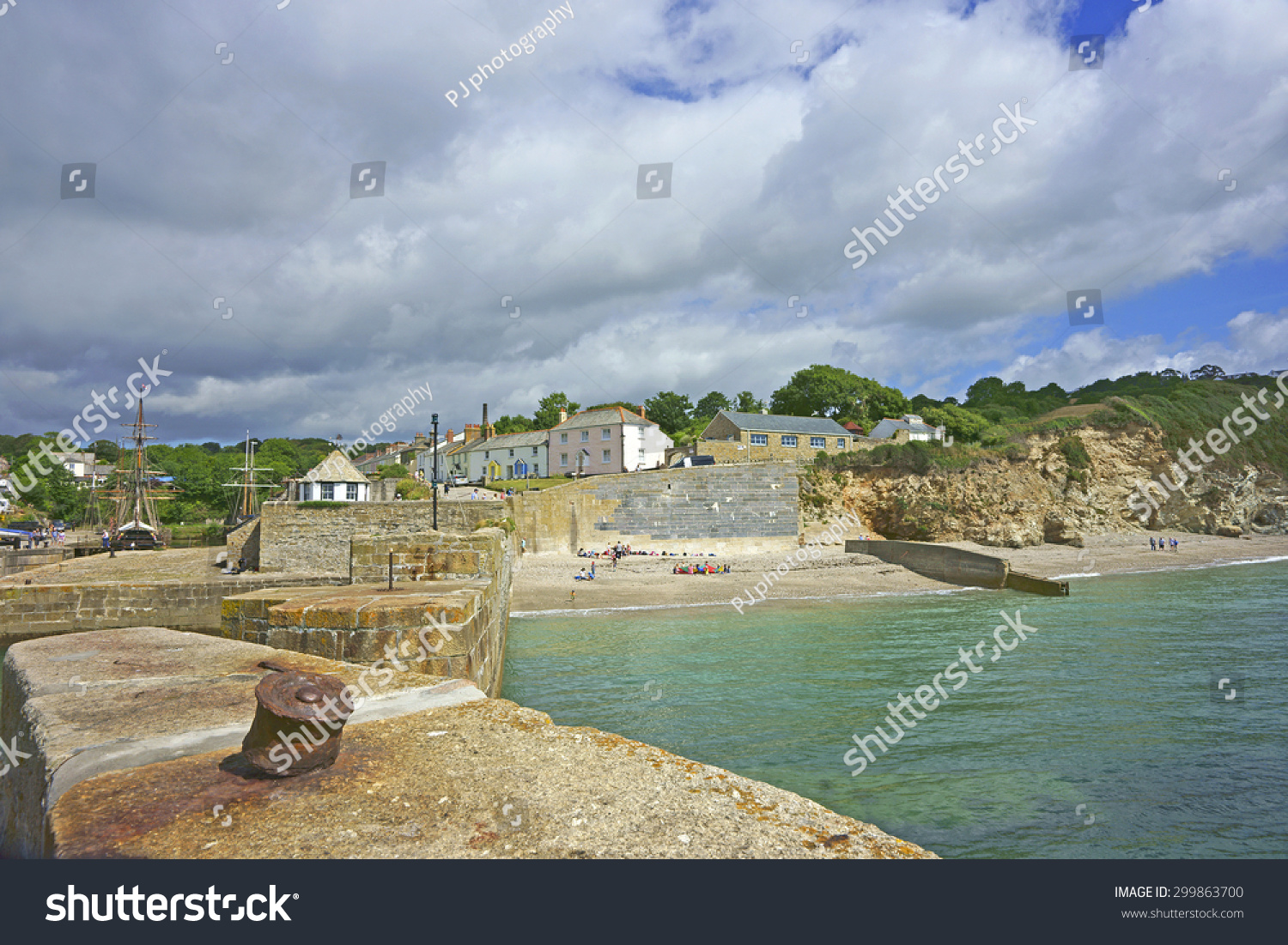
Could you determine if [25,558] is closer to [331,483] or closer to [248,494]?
[331,483]

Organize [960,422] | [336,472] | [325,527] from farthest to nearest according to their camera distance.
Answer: [960,422], [336,472], [325,527]

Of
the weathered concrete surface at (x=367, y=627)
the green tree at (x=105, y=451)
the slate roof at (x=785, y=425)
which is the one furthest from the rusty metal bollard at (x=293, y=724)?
the green tree at (x=105, y=451)

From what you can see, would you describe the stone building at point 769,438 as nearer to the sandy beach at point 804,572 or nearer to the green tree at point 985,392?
the sandy beach at point 804,572

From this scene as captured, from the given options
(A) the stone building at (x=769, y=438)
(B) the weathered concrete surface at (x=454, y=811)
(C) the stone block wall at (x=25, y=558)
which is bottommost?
(C) the stone block wall at (x=25, y=558)

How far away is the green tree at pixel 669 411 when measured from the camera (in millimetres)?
72562

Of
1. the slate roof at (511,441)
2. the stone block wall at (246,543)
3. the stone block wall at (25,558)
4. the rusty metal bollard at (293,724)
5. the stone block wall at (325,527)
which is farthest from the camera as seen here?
the slate roof at (511,441)

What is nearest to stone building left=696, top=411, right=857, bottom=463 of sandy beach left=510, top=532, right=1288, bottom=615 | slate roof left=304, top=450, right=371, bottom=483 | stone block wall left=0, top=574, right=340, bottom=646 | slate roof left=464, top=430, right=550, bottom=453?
sandy beach left=510, top=532, right=1288, bottom=615

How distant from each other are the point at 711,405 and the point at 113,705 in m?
74.8

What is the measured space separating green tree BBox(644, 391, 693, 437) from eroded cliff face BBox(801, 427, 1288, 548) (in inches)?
1211

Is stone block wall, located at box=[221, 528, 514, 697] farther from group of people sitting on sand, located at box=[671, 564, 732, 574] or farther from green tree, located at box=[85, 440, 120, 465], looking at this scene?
green tree, located at box=[85, 440, 120, 465]

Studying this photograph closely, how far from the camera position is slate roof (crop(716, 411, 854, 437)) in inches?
2044

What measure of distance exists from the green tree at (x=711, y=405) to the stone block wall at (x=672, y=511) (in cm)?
3486

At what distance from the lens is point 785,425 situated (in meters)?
53.2

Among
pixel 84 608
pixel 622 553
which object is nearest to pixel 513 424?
pixel 622 553
